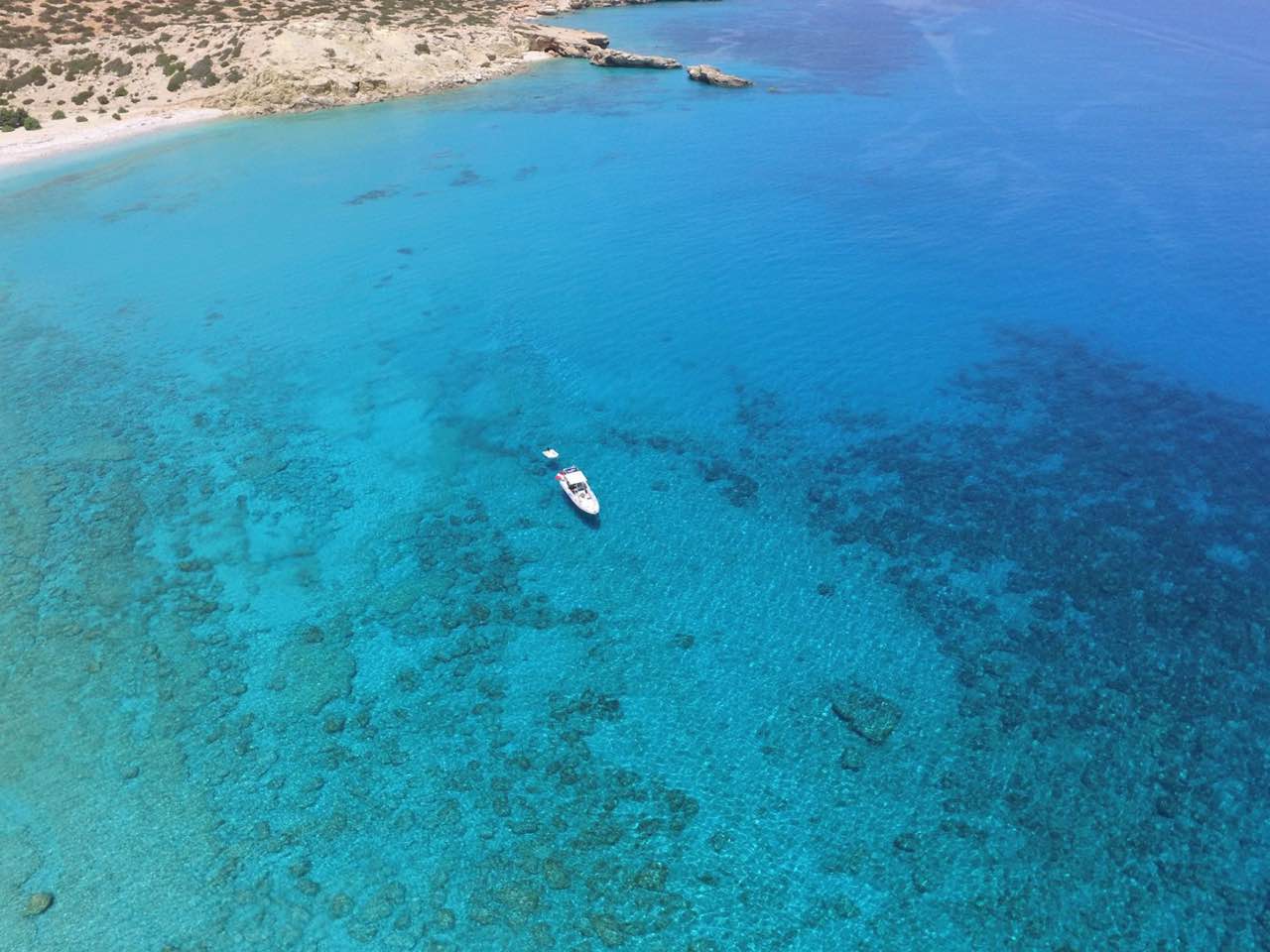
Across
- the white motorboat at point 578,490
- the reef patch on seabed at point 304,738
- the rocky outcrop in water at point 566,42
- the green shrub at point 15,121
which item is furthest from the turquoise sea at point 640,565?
the rocky outcrop in water at point 566,42

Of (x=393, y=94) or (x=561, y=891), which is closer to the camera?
(x=561, y=891)

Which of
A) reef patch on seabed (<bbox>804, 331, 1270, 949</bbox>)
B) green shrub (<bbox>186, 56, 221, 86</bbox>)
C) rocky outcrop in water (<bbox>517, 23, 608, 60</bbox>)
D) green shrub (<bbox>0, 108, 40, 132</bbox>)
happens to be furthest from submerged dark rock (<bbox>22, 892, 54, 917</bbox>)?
rocky outcrop in water (<bbox>517, 23, 608, 60</bbox>)

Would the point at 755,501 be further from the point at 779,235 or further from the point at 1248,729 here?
the point at 779,235

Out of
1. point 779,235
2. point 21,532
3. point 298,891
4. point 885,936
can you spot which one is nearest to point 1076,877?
point 885,936

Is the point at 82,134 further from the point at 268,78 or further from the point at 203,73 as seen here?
the point at 268,78

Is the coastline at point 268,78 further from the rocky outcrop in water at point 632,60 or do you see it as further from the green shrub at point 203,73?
the rocky outcrop in water at point 632,60
